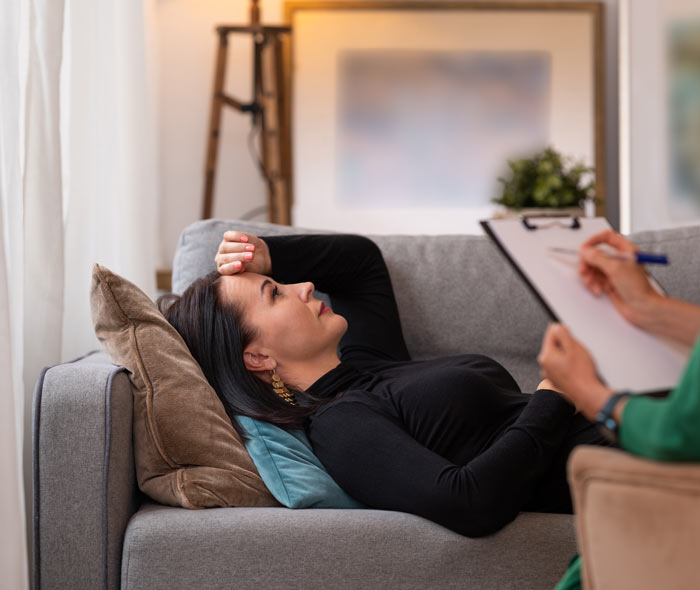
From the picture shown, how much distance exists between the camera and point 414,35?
3479 mm

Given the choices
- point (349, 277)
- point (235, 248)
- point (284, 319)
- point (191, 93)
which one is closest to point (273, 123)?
point (191, 93)

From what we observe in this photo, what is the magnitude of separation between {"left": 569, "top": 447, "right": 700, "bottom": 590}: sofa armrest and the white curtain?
828 millimetres

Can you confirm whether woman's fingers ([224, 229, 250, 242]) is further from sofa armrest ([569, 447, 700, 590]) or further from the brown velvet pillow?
sofa armrest ([569, 447, 700, 590])

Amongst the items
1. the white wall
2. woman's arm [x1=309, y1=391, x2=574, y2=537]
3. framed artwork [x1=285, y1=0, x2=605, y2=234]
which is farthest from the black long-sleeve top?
the white wall

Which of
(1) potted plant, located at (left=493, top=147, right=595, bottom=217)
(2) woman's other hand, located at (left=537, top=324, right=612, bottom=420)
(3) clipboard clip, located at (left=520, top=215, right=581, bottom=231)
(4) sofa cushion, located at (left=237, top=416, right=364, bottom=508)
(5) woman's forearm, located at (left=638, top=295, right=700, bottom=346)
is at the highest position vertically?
(1) potted plant, located at (left=493, top=147, right=595, bottom=217)

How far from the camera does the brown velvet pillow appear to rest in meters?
1.37

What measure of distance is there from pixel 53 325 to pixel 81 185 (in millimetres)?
411

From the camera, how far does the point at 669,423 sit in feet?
2.48

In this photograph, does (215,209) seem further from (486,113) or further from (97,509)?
(97,509)

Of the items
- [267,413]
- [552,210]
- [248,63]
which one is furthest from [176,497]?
[248,63]

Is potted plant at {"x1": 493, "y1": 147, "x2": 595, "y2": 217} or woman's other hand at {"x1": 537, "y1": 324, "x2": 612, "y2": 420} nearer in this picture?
woman's other hand at {"x1": 537, "y1": 324, "x2": 612, "y2": 420}

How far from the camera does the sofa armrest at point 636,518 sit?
78 cm

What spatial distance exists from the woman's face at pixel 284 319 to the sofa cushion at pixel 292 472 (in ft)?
0.61

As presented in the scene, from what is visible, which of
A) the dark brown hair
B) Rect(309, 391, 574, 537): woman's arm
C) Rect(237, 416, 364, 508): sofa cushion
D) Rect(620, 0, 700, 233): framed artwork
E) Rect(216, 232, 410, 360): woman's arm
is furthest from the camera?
Rect(620, 0, 700, 233): framed artwork
